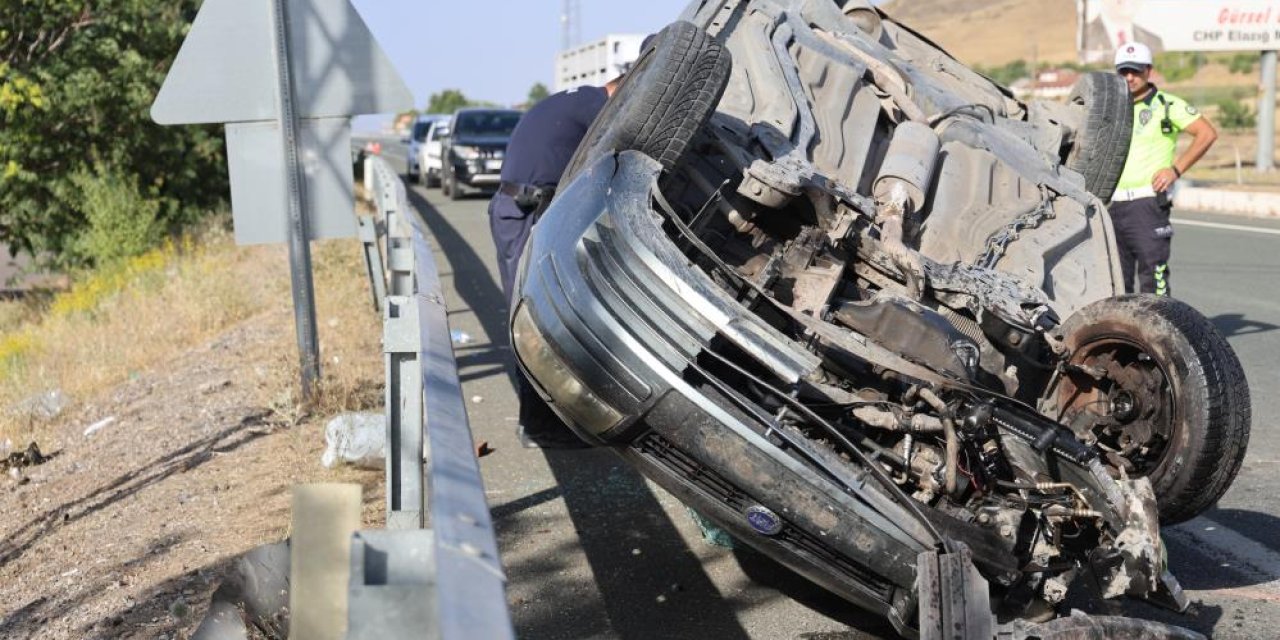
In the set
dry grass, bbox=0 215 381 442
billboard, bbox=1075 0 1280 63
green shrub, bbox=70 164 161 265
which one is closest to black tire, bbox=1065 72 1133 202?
dry grass, bbox=0 215 381 442

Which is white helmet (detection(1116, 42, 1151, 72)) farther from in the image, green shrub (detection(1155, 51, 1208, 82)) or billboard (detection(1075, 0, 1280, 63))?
green shrub (detection(1155, 51, 1208, 82))

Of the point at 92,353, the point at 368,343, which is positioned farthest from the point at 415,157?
the point at 368,343

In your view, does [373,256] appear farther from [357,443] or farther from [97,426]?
[357,443]

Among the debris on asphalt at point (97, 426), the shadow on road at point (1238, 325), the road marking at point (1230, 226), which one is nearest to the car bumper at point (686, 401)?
the debris on asphalt at point (97, 426)

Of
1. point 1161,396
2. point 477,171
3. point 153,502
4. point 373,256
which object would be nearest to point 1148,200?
point 1161,396

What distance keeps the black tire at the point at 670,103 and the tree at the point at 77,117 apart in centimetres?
1246

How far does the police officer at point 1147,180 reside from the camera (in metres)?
8.50

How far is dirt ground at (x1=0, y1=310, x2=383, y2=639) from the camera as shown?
15.7ft

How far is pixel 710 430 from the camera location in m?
3.95

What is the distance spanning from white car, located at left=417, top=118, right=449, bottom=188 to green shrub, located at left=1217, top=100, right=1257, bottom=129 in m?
24.5

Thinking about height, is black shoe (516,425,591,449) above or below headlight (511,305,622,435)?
below

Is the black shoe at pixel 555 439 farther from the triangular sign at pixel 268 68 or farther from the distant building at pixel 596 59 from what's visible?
the distant building at pixel 596 59

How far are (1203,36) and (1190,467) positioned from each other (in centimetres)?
2583

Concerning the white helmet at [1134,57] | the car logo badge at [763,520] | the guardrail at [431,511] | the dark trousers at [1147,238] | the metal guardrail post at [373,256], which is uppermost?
the white helmet at [1134,57]
